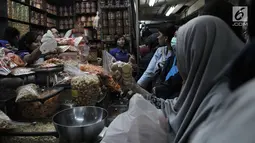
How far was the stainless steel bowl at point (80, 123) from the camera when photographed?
35.5 inches

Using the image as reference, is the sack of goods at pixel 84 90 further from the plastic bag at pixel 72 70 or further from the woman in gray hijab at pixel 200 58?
the woman in gray hijab at pixel 200 58

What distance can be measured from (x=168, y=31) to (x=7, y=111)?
1734 millimetres

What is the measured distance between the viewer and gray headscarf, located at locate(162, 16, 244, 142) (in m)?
0.77

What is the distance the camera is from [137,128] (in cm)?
84

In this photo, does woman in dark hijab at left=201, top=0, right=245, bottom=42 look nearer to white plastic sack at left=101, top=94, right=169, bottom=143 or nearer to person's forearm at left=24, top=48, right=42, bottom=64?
white plastic sack at left=101, top=94, right=169, bottom=143

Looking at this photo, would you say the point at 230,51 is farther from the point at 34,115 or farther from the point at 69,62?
the point at 69,62

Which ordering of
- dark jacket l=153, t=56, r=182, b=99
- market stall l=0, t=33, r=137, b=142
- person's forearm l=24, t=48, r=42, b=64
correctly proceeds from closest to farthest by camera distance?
1. market stall l=0, t=33, r=137, b=142
2. person's forearm l=24, t=48, r=42, b=64
3. dark jacket l=153, t=56, r=182, b=99

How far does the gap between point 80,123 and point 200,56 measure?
0.63 metres

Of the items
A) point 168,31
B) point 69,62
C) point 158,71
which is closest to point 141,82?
point 158,71

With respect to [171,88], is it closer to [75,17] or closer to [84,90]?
[84,90]

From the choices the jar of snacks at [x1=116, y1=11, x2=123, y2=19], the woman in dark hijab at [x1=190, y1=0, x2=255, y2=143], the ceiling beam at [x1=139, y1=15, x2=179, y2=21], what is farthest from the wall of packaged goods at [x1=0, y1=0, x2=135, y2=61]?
the ceiling beam at [x1=139, y1=15, x2=179, y2=21]

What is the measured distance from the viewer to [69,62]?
1.59 m

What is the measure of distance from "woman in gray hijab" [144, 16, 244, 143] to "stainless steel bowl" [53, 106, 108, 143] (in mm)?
313

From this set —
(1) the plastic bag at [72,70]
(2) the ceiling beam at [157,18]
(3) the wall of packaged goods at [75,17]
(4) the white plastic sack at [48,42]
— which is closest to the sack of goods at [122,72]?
(1) the plastic bag at [72,70]
